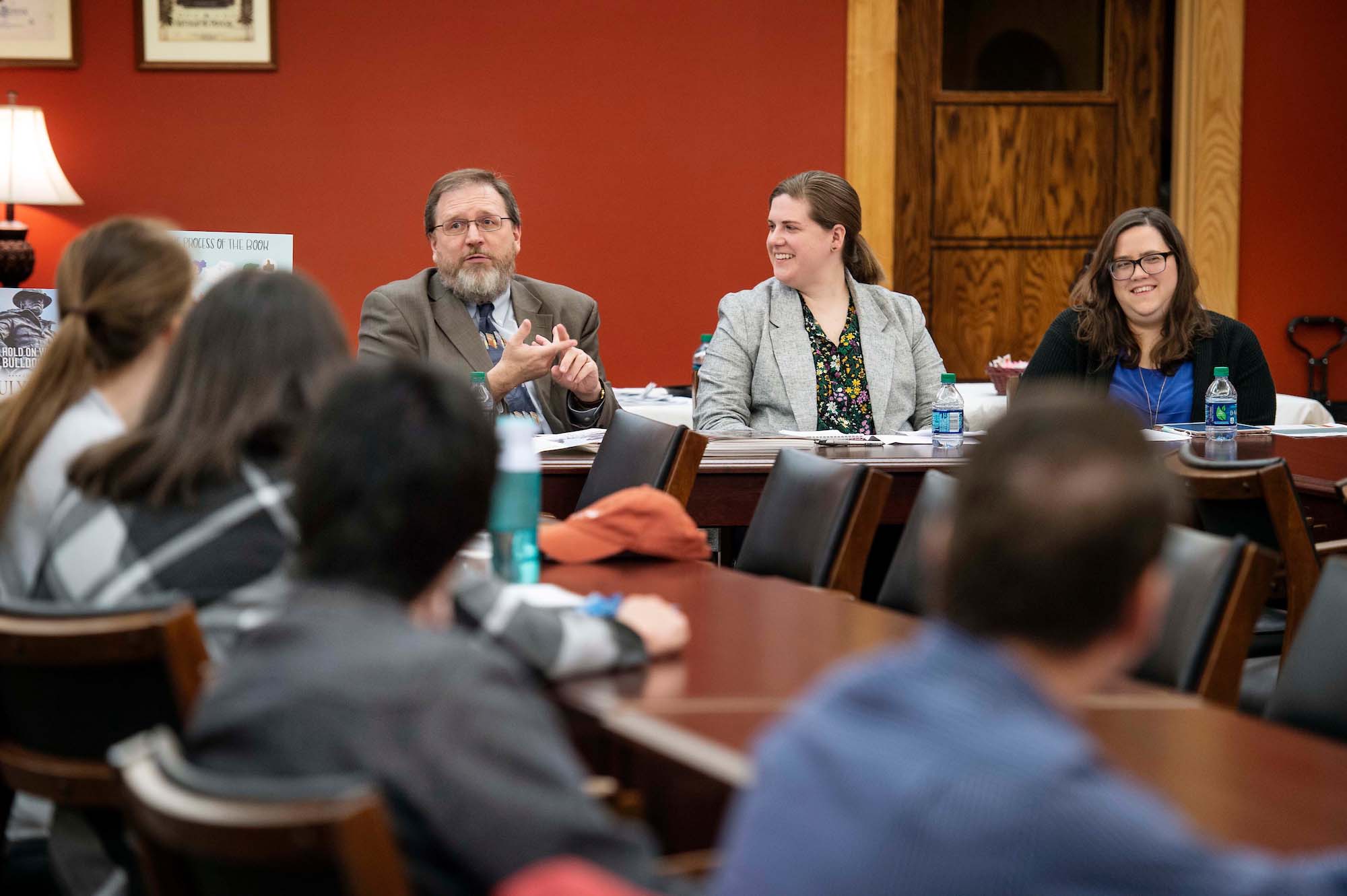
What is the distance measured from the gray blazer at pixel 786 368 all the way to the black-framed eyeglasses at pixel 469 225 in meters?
0.69

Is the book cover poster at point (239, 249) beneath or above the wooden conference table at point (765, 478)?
above

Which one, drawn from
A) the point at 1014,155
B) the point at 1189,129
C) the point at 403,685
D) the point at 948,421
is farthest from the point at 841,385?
the point at 403,685

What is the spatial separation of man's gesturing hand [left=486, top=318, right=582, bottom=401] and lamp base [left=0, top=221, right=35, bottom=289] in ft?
9.09

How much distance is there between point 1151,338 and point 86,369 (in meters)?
3.05

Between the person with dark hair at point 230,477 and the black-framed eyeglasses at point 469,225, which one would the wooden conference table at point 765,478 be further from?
the person with dark hair at point 230,477

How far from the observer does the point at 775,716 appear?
1.49 metres

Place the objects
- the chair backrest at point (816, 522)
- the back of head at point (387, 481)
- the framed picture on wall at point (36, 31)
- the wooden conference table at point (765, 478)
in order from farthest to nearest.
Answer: the framed picture on wall at point (36, 31)
the wooden conference table at point (765, 478)
the chair backrest at point (816, 522)
the back of head at point (387, 481)

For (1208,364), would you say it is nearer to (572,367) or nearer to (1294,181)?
(572,367)

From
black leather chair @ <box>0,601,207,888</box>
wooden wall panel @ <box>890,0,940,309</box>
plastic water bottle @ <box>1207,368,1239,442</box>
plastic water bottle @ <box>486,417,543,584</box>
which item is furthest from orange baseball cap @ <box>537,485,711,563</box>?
wooden wall panel @ <box>890,0,940,309</box>

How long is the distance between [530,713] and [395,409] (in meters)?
0.28

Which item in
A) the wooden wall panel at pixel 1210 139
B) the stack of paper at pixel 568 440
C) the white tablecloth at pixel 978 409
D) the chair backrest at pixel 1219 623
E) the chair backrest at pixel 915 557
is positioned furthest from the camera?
the wooden wall panel at pixel 1210 139

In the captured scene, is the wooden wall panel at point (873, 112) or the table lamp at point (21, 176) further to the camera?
the wooden wall panel at point (873, 112)

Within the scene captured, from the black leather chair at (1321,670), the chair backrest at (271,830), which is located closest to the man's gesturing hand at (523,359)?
the black leather chair at (1321,670)

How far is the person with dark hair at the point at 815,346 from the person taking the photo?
4.21 metres
